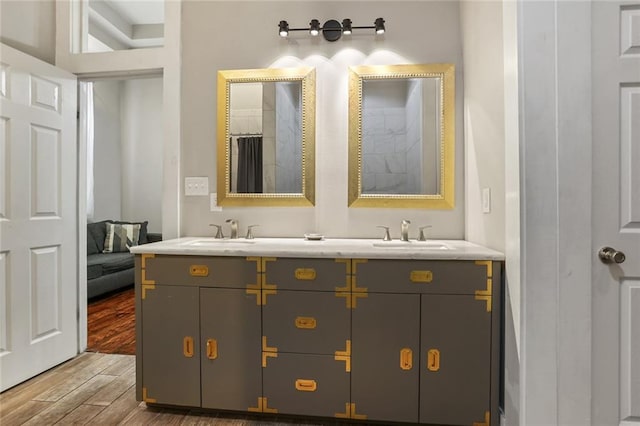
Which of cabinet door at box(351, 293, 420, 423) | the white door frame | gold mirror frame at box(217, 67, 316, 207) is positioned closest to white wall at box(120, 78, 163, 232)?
gold mirror frame at box(217, 67, 316, 207)

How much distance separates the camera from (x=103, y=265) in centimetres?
354

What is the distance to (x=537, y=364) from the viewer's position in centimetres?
133

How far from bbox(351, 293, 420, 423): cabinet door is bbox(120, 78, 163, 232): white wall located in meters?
4.19

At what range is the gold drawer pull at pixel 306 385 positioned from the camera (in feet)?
5.09

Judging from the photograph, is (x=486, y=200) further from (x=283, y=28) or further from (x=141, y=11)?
(x=141, y=11)

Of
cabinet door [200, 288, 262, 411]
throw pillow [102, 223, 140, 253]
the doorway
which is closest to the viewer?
cabinet door [200, 288, 262, 411]

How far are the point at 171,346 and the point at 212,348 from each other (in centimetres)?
23

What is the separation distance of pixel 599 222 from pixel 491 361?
2.50ft

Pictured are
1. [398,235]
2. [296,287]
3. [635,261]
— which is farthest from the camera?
[398,235]

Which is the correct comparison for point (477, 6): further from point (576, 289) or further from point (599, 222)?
point (576, 289)

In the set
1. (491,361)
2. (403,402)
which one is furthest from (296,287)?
(491,361)

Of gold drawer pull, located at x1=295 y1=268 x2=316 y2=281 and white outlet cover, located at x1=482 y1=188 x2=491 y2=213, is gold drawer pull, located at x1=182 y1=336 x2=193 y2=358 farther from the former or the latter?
white outlet cover, located at x1=482 y1=188 x2=491 y2=213

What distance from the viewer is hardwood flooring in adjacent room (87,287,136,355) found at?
245 centimetres

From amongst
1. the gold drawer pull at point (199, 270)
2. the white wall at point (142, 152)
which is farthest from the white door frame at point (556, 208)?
the white wall at point (142, 152)
